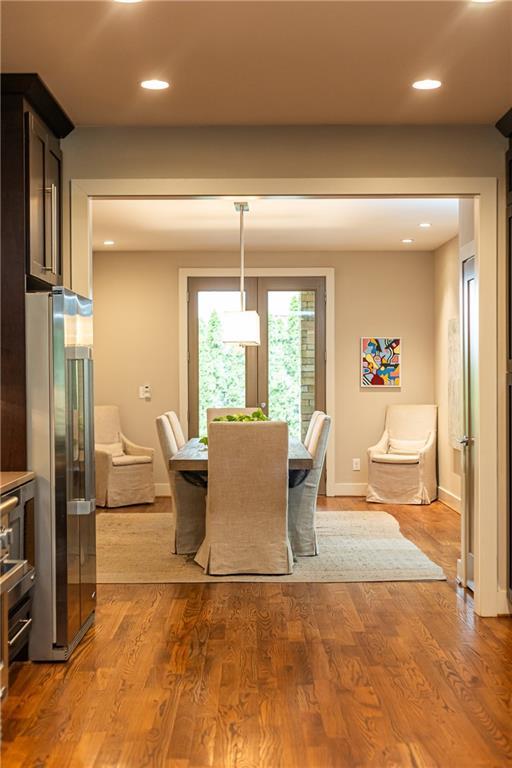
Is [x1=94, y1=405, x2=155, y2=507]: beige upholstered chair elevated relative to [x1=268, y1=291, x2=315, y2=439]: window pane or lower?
lower

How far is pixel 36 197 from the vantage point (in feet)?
13.4

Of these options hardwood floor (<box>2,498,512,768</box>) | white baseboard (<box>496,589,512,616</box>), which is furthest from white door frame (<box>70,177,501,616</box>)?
hardwood floor (<box>2,498,512,768</box>)

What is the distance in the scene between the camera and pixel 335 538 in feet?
21.9

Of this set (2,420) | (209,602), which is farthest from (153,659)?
(2,420)

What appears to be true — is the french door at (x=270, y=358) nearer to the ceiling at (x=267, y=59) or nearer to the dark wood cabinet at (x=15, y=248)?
the ceiling at (x=267, y=59)

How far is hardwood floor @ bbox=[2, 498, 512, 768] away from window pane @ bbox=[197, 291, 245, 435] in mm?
4187

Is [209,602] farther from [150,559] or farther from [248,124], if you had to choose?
[248,124]

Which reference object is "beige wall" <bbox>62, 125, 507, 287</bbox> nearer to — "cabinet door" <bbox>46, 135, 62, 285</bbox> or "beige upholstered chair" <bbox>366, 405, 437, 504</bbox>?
"cabinet door" <bbox>46, 135, 62, 285</bbox>

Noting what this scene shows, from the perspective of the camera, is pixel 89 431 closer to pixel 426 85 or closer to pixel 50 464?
pixel 50 464

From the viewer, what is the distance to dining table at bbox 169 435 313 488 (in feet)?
17.8

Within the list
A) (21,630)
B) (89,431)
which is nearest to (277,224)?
(89,431)

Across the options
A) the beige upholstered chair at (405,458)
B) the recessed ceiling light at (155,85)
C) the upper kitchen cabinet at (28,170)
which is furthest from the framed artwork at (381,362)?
the recessed ceiling light at (155,85)

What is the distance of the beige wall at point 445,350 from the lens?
8.27 metres

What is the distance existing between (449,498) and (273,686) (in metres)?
5.20
